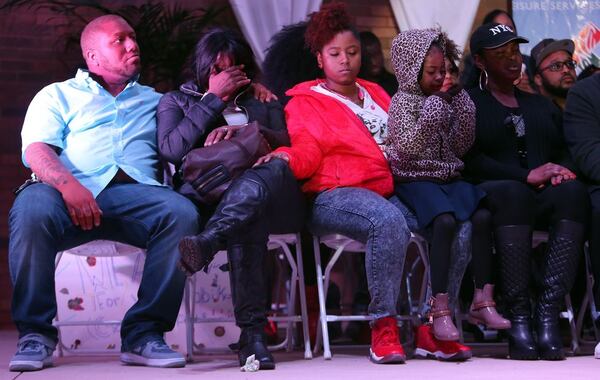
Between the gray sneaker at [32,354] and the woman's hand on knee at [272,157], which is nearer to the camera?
the gray sneaker at [32,354]

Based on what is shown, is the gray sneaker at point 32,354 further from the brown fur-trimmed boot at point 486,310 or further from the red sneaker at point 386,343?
the brown fur-trimmed boot at point 486,310

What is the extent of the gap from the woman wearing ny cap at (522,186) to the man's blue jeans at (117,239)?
124 cm

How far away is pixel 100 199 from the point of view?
4.00 m

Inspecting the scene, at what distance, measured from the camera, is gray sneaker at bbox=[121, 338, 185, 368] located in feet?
12.3

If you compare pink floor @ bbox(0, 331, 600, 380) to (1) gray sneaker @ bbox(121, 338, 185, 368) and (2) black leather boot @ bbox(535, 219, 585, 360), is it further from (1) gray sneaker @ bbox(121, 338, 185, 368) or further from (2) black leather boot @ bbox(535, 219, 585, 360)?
(2) black leather boot @ bbox(535, 219, 585, 360)

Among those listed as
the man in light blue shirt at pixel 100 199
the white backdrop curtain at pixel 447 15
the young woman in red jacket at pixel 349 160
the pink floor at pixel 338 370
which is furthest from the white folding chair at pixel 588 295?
the white backdrop curtain at pixel 447 15

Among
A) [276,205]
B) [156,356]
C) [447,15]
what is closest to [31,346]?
[156,356]

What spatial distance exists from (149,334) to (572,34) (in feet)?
12.9

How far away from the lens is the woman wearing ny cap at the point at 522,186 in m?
3.97

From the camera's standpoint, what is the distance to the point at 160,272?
3.85m

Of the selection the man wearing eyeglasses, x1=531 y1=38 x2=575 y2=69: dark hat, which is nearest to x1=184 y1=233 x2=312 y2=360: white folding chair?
the man wearing eyeglasses

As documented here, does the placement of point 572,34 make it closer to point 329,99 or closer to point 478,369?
point 329,99

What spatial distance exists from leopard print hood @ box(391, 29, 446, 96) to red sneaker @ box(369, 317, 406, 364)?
970 mm

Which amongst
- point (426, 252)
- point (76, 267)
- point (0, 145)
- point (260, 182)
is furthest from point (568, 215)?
point (0, 145)
